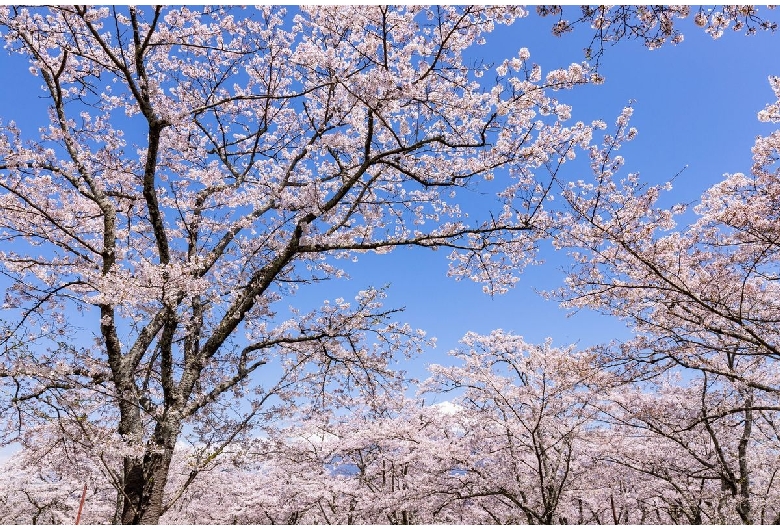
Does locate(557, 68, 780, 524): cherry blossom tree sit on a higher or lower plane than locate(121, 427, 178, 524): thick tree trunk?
higher

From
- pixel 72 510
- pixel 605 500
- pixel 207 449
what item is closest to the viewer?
pixel 207 449

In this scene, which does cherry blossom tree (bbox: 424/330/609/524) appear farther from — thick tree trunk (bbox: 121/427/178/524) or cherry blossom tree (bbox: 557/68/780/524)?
thick tree trunk (bbox: 121/427/178/524)

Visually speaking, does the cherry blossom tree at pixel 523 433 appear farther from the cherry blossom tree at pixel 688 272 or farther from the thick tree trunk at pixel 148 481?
the thick tree trunk at pixel 148 481

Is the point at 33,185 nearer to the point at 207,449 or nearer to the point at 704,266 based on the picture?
the point at 207,449

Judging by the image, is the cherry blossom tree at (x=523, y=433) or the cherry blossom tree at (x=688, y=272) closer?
the cherry blossom tree at (x=688, y=272)

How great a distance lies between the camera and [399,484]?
14.0 metres

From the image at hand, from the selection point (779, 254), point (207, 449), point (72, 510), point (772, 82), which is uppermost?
point (772, 82)

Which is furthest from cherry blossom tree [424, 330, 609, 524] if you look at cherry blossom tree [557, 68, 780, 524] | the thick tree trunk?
the thick tree trunk

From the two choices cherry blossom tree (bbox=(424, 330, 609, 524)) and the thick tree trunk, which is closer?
the thick tree trunk

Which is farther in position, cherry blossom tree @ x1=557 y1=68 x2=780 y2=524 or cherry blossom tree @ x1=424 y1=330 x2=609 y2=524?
cherry blossom tree @ x1=424 y1=330 x2=609 y2=524

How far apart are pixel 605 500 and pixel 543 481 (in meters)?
6.55

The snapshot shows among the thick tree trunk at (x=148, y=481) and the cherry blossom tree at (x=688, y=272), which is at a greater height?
the cherry blossom tree at (x=688, y=272)

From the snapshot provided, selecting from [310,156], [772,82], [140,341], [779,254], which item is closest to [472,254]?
[310,156]

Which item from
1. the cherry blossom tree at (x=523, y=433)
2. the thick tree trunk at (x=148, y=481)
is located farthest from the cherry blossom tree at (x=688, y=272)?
the thick tree trunk at (x=148, y=481)
